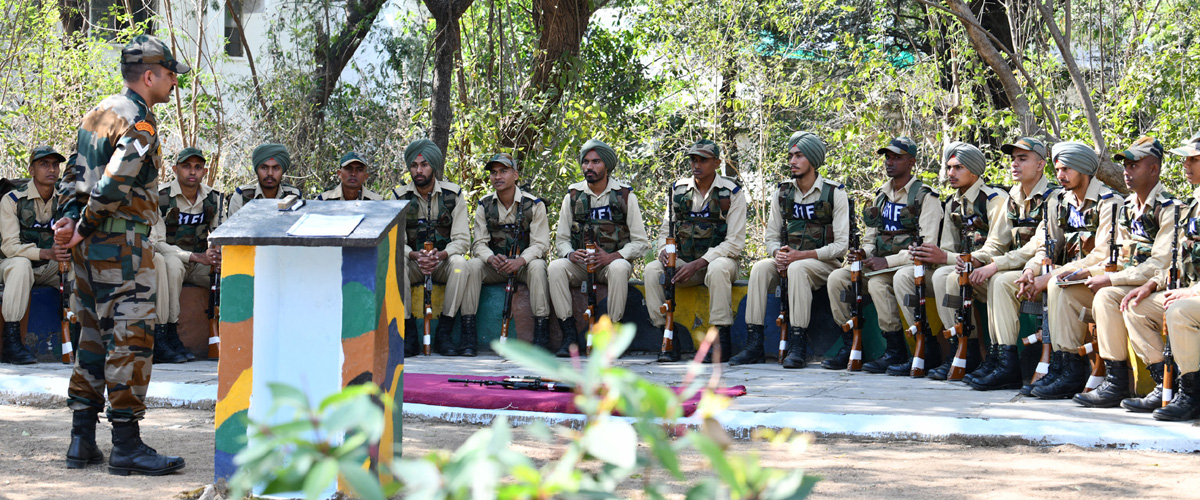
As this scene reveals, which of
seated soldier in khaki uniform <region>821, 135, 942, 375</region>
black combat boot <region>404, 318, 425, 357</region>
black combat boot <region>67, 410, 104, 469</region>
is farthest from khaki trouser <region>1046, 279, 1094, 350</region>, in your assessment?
black combat boot <region>67, 410, 104, 469</region>

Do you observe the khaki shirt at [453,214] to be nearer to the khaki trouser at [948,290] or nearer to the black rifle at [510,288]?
the black rifle at [510,288]

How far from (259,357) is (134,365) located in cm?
102

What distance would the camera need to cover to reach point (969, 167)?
7176 mm

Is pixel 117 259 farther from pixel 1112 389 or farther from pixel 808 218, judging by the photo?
pixel 808 218

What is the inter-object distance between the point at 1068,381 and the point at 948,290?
1075 mm

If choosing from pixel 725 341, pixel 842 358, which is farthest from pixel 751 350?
pixel 842 358

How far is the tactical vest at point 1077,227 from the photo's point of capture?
628 centimetres

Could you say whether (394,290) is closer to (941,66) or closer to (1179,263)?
(1179,263)

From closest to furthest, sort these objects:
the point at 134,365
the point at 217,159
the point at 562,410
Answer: the point at 134,365, the point at 562,410, the point at 217,159

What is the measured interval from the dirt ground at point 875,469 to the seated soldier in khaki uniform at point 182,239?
2.66 m

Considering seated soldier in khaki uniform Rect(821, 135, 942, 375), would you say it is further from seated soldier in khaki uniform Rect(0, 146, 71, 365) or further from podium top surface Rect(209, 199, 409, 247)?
seated soldier in khaki uniform Rect(0, 146, 71, 365)

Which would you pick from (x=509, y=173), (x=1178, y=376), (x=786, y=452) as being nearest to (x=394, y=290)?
(x=786, y=452)

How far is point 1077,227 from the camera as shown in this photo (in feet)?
20.9

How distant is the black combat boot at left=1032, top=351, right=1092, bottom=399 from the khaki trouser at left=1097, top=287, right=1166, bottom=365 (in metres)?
0.48
